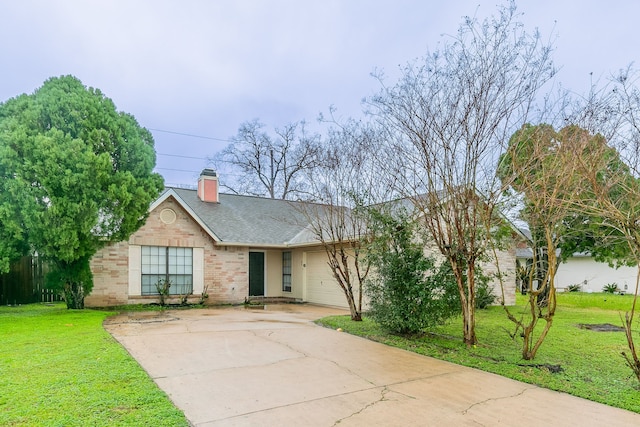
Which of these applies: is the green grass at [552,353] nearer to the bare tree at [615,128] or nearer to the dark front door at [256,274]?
the bare tree at [615,128]

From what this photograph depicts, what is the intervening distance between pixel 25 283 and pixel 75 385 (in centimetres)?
1198

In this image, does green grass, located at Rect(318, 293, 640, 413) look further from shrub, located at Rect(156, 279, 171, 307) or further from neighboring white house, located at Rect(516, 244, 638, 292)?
neighboring white house, located at Rect(516, 244, 638, 292)

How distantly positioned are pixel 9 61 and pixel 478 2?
1268 cm

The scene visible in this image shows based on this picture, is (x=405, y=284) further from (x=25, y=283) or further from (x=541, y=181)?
(x=25, y=283)

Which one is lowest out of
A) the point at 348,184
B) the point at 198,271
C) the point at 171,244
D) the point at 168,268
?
the point at 198,271

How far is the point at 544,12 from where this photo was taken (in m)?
6.69

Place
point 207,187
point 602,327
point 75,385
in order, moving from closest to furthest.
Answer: point 75,385, point 602,327, point 207,187

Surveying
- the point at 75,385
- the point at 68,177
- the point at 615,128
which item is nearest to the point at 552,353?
the point at 615,128

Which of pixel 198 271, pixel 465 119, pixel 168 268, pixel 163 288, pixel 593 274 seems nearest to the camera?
pixel 465 119

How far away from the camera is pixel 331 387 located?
4984mm

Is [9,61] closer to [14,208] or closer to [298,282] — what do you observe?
[14,208]

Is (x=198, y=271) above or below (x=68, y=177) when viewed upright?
below

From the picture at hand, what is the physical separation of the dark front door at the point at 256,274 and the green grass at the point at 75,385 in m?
9.12

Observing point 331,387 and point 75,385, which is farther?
point 331,387
